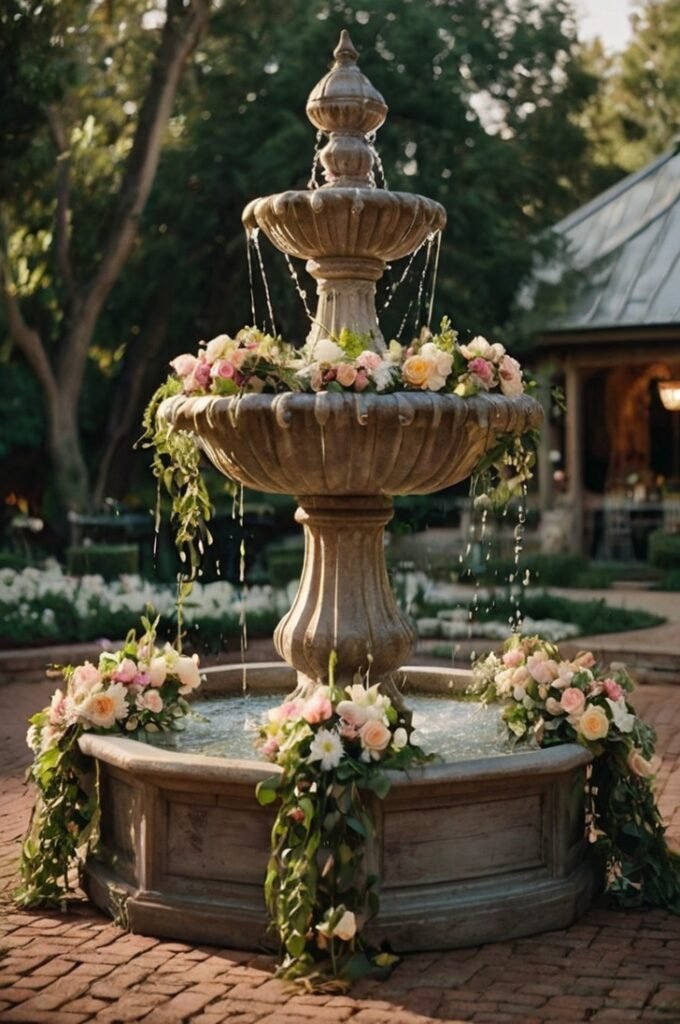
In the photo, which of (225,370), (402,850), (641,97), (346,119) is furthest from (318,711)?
(641,97)

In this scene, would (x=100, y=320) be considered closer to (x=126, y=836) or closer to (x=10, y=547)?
(x=10, y=547)

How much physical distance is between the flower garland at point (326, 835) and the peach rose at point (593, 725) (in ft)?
2.83

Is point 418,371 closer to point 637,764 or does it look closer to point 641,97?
point 637,764

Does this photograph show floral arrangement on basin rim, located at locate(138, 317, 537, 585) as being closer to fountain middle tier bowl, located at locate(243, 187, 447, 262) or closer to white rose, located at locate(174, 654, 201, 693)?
fountain middle tier bowl, located at locate(243, 187, 447, 262)

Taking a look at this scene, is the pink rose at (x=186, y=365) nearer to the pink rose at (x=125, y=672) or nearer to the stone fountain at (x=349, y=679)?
the stone fountain at (x=349, y=679)

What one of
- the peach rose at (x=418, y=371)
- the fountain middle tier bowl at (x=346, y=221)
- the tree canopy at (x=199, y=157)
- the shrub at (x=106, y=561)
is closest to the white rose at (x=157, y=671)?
the peach rose at (x=418, y=371)

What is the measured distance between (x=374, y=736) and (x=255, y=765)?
45 cm

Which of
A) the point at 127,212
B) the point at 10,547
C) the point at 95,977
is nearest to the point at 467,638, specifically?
the point at 95,977

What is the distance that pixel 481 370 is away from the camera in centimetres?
561

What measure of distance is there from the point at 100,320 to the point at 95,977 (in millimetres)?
20125

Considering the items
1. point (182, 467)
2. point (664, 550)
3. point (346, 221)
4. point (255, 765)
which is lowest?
point (255, 765)

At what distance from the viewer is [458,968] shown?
4.92m

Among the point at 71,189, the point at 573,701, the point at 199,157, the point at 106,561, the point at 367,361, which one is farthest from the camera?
the point at 71,189

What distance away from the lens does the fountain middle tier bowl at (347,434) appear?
17.6ft
